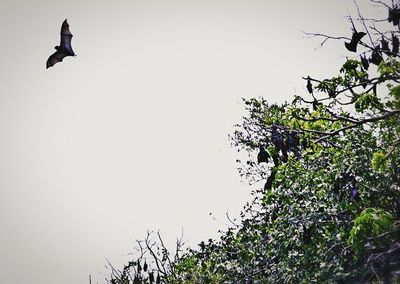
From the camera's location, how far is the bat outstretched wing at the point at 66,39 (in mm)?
10227

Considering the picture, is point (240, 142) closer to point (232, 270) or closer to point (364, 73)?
point (232, 270)

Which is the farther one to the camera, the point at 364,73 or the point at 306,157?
the point at 306,157

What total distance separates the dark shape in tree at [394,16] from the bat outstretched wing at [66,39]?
28.7ft

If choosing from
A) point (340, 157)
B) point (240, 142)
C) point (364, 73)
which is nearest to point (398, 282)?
point (340, 157)

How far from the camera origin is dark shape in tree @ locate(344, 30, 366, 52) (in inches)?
242

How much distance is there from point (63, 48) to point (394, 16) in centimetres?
902

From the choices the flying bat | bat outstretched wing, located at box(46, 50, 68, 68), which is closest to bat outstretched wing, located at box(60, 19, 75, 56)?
the flying bat

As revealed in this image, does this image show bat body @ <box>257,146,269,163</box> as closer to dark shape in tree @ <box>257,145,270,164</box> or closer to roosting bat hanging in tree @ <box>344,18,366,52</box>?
dark shape in tree @ <box>257,145,270,164</box>

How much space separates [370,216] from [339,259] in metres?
1.41

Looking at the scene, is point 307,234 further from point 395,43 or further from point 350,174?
point 395,43

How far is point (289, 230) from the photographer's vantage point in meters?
6.20

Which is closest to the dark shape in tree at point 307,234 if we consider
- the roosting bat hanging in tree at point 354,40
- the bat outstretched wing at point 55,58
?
the roosting bat hanging in tree at point 354,40

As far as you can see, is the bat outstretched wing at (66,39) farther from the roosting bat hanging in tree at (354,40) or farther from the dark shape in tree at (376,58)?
the dark shape in tree at (376,58)

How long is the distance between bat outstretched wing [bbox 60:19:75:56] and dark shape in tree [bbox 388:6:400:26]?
28.7 feet
